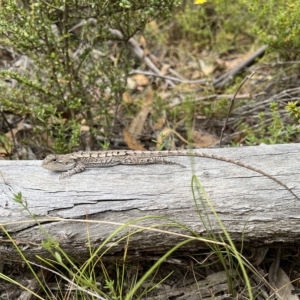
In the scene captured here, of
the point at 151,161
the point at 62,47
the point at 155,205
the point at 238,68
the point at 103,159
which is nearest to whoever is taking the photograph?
the point at 155,205

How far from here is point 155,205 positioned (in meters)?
2.85

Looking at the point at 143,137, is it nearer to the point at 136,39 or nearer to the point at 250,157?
the point at 250,157

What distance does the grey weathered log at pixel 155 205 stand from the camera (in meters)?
2.75

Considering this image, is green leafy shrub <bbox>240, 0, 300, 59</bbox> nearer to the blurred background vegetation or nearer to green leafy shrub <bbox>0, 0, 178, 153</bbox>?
the blurred background vegetation

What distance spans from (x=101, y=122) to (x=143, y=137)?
54 centimetres

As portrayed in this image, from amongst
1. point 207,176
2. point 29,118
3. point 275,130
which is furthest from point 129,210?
point 29,118

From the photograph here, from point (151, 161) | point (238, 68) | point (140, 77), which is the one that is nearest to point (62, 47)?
point (151, 161)

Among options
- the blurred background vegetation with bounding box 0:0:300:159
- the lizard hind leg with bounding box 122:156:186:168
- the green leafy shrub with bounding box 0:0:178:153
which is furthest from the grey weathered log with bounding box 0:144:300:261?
the green leafy shrub with bounding box 0:0:178:153

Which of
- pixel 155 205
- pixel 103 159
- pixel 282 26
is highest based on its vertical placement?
pixel 282 26

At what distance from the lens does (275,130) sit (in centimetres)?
367

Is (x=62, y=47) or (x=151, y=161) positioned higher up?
(x=62, y=47)

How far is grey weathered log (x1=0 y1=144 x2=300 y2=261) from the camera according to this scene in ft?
9.01

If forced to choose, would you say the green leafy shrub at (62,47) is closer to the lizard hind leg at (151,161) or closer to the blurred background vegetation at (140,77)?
the blurred background vegetation at (140,77)

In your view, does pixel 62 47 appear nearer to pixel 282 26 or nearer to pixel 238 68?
pixel 282 26
